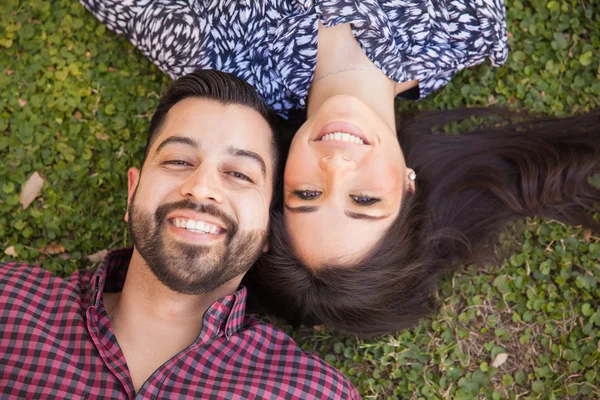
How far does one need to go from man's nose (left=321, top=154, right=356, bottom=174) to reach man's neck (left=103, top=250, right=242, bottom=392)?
98 centimetres

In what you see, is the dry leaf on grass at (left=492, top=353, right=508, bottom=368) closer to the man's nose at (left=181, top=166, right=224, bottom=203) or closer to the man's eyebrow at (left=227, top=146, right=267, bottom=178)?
the man's eyebrow at (left=227, top=146, right=267, bottom=178)

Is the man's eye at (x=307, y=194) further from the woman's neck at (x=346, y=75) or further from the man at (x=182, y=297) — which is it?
the woman's neck at (x=346, y=75)

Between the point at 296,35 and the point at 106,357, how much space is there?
2.18 m

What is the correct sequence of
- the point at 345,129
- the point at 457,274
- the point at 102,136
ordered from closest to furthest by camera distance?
the point at 345,129 → the point at 457,274 → the point at 102,136

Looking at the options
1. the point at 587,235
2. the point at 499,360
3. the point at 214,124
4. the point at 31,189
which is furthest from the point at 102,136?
the point at 587,235

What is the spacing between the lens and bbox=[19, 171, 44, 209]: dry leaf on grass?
Answer: 4094mm

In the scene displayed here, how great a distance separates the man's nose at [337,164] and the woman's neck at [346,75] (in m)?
0.57

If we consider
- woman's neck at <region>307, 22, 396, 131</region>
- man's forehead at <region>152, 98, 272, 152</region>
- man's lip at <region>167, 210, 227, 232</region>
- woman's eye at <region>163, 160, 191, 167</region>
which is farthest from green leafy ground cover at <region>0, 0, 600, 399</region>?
man's lip at <region>167, 210, 227, 232</region>

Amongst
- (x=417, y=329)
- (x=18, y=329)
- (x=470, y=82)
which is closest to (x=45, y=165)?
(x=18, y=329)

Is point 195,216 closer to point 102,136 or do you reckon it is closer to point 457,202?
point 102,136

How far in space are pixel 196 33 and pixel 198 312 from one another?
173 centimetres

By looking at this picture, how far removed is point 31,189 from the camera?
4.11 m

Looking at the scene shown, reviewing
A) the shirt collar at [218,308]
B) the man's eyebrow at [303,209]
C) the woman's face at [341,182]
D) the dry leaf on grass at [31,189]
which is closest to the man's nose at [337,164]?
the woman's face at [341,182]

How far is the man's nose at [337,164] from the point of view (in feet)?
9.94
